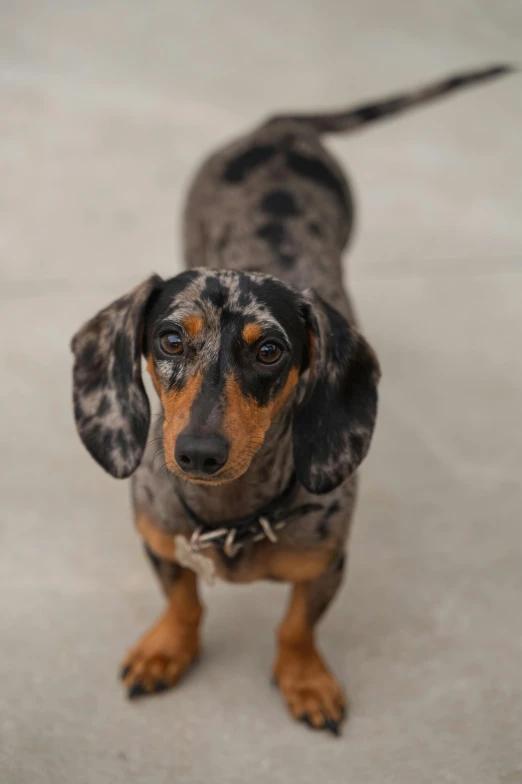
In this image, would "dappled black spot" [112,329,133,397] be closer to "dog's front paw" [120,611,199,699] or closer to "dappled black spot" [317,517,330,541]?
"dappled black spot" [317,517,330,541]

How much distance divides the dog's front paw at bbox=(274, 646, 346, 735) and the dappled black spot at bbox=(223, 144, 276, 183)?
159 cm

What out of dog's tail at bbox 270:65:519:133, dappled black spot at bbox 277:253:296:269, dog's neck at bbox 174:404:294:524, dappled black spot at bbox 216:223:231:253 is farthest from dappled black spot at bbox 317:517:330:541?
dog's tail at bbox 270:65:519:133

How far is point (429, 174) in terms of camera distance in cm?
523

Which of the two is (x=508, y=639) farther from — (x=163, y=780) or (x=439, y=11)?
(x=439, y=11)

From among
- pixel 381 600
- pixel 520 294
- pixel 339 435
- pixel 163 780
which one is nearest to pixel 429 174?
pixel 520 294

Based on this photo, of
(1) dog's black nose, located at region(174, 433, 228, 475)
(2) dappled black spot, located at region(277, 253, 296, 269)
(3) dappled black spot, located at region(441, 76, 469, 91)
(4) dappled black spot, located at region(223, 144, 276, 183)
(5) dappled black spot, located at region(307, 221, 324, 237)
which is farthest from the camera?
(3) dappled black spot, located at region(441, 76, 469, 91)

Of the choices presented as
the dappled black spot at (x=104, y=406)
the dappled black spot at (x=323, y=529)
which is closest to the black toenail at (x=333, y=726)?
the dappled black spot at (x=323, y=529)

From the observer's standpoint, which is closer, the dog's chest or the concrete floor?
the dog's chest

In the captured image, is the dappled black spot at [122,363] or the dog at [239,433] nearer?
the dog at [239,433]

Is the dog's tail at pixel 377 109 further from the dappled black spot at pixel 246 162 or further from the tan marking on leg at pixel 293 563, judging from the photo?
the tan marking on leg at pixel 293 563

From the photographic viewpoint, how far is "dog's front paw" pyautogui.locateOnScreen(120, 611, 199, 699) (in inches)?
101

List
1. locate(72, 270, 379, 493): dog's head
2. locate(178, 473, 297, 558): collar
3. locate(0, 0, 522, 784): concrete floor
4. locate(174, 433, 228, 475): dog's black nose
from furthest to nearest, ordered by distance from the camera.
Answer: locate(0, 0, 522, 784): concrete floor → locate(178, 473, 297, 558): collar → locate(72, 270, 379, 493): dog's head → locate(174, 433, 228, 475): dog's black nose

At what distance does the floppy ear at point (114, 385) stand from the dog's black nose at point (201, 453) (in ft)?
1.04

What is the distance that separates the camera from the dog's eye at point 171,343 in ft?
6.71
